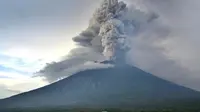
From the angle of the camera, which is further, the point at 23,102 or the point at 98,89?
the point at 98,89

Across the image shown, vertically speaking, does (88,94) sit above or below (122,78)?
below

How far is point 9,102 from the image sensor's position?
6900 cm

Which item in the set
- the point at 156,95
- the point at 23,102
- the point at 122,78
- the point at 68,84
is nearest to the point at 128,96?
the point at 156,95

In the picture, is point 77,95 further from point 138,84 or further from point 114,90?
point 138,84

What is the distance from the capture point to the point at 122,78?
81.1m

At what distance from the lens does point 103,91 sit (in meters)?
76.4

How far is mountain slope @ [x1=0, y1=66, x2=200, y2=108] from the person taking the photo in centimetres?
6775

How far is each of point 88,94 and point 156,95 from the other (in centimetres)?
1427

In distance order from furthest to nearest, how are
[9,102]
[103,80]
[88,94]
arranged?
[103,80], [88,94], [9,102]

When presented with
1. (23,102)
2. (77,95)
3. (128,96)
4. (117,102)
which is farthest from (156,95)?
(23,102)

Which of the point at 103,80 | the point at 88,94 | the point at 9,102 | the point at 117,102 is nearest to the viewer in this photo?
the point at 117,102

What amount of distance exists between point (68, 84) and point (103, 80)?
8247mm

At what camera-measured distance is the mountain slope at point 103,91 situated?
222ft

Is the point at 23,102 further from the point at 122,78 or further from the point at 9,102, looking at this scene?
the point at 122,78
